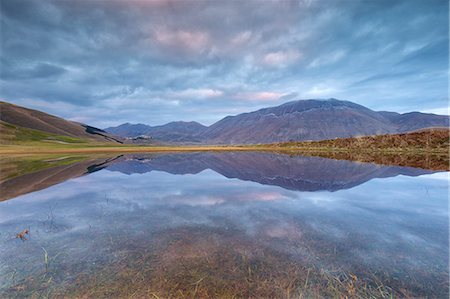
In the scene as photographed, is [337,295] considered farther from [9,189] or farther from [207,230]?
[9,189]

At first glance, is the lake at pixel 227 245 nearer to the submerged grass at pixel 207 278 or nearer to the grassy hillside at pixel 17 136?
the submerged grass at pixel 207 278

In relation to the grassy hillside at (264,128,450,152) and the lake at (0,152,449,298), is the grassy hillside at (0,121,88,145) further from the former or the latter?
the grassy hillside at (264,128,450,152)

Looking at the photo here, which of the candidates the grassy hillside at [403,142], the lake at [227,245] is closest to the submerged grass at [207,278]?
the lake at [227,245]

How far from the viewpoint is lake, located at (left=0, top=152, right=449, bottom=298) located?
630 cm

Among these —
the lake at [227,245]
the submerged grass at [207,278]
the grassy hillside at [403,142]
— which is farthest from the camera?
the grassy hillside at [403,142]

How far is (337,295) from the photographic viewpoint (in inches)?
233

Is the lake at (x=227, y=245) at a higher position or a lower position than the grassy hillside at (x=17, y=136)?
lower

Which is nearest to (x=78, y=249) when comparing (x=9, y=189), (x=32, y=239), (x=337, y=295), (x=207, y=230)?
(x=32, y=239)

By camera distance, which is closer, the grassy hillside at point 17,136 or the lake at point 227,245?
the lake at point 227,245

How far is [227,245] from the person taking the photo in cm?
880

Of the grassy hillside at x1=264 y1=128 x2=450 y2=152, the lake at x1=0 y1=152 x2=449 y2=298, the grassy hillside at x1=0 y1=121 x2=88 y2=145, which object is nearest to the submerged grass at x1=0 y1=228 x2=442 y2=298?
the lake at x1=0 y1=152 x2=449 y2=298

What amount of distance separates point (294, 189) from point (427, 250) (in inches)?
454

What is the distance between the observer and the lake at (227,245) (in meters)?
6.30

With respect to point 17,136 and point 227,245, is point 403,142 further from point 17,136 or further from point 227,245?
point 17,136
